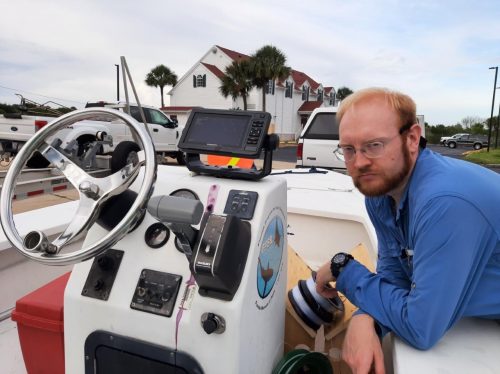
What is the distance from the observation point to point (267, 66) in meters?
28.2

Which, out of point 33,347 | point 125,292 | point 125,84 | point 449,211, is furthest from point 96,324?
point 449,211

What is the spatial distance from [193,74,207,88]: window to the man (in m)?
32.2

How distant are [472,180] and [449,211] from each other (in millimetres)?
145

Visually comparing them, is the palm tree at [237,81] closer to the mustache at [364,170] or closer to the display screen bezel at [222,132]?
the display screen bezel at [222,132]

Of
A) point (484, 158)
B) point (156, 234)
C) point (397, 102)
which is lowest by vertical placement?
point (484, 158)

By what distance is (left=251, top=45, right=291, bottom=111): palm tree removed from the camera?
2816 cm

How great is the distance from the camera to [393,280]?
1505 mm

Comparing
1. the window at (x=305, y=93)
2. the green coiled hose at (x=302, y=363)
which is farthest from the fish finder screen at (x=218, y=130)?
the window at (x=305, y=93)

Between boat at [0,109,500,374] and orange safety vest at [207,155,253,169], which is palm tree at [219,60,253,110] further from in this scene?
boat at [0,109,500,374]

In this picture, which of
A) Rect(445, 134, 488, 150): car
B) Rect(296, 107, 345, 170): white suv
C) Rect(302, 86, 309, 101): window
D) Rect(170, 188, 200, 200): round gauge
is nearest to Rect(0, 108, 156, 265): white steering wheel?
Rect(170, 188, 200, 200): round gauge

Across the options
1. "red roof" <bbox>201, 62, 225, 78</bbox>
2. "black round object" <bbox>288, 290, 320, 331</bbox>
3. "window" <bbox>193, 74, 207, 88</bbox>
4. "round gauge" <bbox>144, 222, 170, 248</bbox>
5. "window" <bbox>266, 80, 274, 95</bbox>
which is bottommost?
"black round object" <bbox>288, 290, 320, 331</bbox>

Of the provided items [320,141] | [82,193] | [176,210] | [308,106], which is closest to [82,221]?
[82,193]

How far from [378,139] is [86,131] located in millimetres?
7372

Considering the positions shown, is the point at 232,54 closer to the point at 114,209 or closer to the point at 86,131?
the point at 86,131
